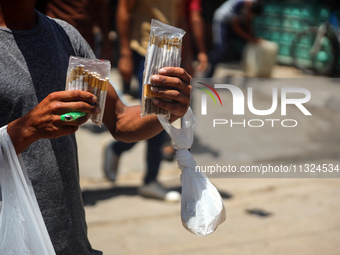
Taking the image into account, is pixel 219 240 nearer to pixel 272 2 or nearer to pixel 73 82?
pixel 73 82

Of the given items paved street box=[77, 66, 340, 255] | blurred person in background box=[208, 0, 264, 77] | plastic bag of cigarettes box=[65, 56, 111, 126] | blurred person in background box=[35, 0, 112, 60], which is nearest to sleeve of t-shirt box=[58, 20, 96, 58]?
plastic bag of cigarettes box=[65, 56, 111, 126]

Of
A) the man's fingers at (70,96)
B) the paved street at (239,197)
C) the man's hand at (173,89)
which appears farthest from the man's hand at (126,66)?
the man's fingers at (70,96)

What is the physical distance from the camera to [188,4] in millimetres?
6066

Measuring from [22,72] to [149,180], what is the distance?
326cm

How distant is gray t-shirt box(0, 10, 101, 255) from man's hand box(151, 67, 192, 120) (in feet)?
1.15

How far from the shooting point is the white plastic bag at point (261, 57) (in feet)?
32.3

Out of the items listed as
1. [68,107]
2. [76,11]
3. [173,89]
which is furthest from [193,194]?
[76,11]

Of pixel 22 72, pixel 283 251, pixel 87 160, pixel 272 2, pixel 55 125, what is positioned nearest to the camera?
pixel 55 125

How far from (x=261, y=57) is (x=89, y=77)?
A: 28.0 ft

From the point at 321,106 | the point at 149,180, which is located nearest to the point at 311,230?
the point at 149,180

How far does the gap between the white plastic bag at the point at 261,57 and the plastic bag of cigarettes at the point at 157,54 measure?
27.1 ft

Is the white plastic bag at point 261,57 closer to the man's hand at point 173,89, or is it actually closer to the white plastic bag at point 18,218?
the man's hand at point 173,89

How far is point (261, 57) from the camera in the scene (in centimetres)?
991

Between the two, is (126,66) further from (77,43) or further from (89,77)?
(89,77)
